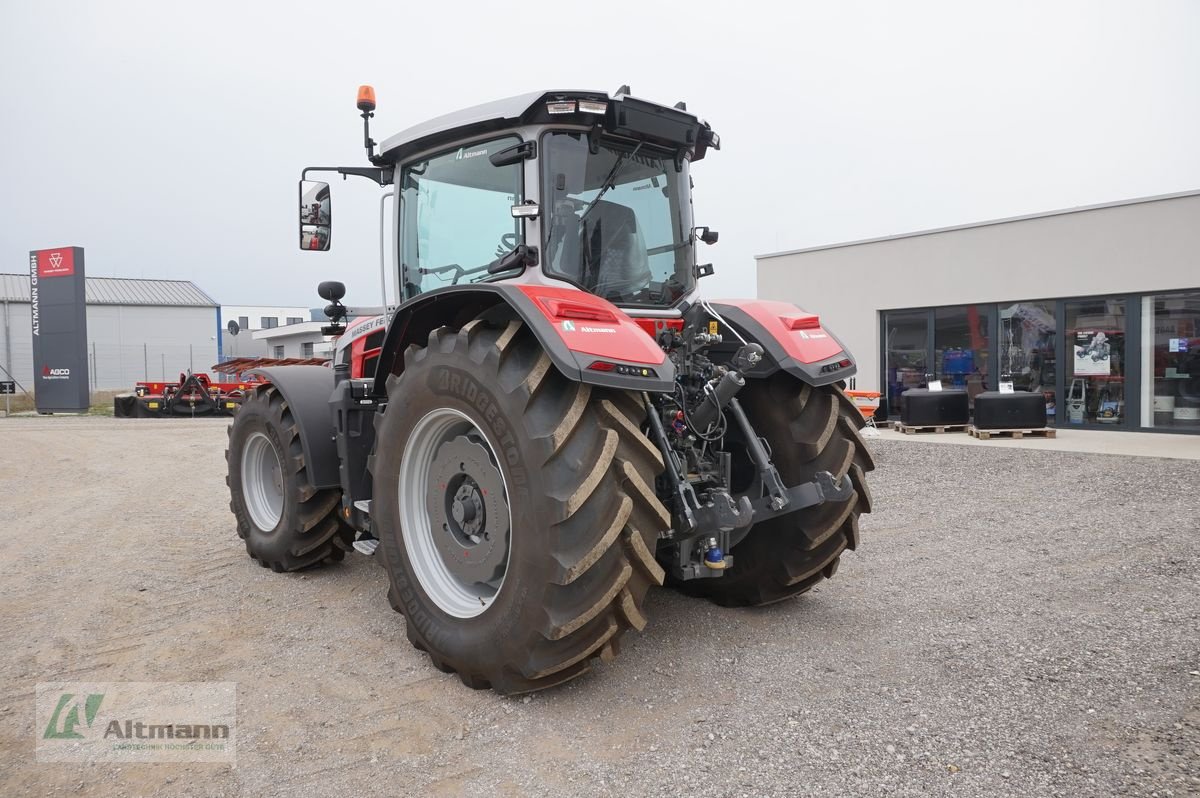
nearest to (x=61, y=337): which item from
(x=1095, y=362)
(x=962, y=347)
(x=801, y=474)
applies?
(x=962, y=347)

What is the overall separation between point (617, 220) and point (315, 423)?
7.59 ft

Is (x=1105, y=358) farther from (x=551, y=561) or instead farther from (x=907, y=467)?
(x=551, y=561)

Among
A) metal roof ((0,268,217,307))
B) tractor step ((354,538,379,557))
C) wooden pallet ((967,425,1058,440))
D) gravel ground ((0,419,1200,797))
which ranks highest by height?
metal roof ((0,268,217,307))

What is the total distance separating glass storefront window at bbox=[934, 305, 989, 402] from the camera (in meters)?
13.9

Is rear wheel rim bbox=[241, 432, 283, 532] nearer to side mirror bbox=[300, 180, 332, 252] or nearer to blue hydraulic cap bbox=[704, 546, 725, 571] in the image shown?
side mirror bbox=[300, 180, 332, 252]

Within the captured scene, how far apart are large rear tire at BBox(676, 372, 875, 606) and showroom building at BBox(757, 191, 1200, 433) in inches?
422

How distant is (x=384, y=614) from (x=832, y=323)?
13488 millimetres

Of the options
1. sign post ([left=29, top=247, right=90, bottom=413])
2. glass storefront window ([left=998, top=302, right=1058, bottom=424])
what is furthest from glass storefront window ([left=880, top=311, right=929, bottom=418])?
sign post ([left=29, top=247, right=90, bottom=413])

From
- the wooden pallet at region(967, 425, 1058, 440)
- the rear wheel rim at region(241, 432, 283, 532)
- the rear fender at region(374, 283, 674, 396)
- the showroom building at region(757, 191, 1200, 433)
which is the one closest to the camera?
the rear fender at region(374, 283, 674, 396)

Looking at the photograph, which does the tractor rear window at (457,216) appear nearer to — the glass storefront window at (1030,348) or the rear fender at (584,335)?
the rear fender at (584,335)

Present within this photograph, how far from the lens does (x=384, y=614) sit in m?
4.21

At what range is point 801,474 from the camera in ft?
12.4

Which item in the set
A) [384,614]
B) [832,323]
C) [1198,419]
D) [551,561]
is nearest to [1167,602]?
[551,561]

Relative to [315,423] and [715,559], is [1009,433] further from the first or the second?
[315,423]
